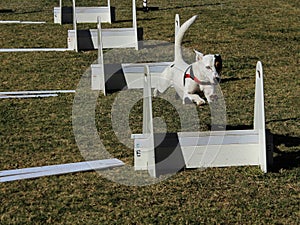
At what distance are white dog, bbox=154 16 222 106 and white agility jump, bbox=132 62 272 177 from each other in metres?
0.95

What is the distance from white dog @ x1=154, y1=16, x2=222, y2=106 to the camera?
8078 millimetres

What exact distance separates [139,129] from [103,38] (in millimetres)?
6381

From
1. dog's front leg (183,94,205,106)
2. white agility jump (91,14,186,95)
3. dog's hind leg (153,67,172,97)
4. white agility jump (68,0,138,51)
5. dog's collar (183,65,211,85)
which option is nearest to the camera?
dog's collar (183,65,211,85)

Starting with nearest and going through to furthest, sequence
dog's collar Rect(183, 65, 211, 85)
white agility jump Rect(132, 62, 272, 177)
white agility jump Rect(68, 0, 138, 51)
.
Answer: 1. white agility jump Rect(132, 62, 272, 177)
2. dog's collar Rect(183, 65, 211, 85)
3. white agility jump Rect(68, 0, 138, 51)

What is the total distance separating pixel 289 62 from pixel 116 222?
8.35 metres

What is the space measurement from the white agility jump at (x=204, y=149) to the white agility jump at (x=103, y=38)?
7.55m

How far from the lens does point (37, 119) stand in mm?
9422

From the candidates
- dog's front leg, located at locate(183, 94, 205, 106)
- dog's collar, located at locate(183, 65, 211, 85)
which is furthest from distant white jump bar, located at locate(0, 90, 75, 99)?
dog's collar, located at locate(183, 65, 211, 85)

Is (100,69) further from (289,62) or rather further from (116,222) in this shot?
(116,222)

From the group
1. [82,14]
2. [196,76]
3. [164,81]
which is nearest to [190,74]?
[196,76]

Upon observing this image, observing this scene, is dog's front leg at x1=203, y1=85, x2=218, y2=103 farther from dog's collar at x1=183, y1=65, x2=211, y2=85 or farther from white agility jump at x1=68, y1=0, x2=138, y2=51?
white agility jump at x1=68, y1=0, x2=138, y2=51

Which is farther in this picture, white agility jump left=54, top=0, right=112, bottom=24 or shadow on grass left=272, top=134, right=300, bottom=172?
white agility jump left=54, top=0, right=112, bottom=24

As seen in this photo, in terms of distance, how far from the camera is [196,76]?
8398 mm

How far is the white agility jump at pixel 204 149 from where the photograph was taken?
278 inches
